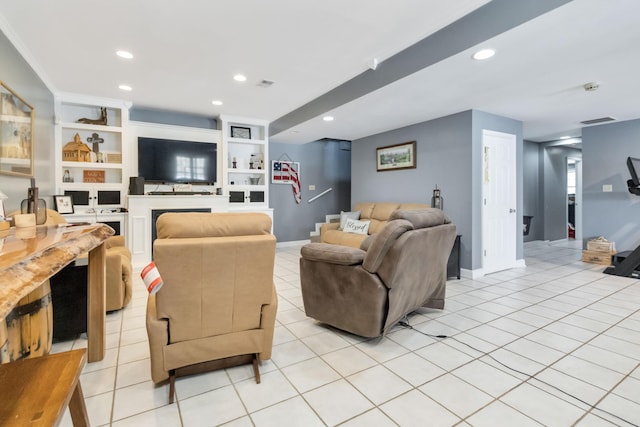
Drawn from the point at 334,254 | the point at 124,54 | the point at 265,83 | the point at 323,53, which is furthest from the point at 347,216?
the point at 124,54

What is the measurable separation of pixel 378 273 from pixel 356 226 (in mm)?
3264

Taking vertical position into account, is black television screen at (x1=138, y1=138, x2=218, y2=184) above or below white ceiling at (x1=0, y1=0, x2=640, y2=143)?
below

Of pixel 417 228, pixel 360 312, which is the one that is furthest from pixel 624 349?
pixel 360 312

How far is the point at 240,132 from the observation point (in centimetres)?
568

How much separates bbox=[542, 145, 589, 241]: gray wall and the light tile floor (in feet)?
14.9

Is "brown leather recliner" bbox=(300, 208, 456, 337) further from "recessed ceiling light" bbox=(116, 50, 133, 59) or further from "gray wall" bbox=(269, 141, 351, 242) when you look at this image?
"gray wall" bbox=(269, 141, 351, 242)

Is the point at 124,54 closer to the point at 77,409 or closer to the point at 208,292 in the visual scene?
the point at 208,292

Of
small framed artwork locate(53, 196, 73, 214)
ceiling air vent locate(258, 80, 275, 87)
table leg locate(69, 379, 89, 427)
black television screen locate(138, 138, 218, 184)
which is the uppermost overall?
ceiling air vent locate(258, 80, 275, 87)

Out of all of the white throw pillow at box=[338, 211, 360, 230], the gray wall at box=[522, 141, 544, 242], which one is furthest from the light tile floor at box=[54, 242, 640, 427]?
the gray wall at box=[522, 141, 544, 242]

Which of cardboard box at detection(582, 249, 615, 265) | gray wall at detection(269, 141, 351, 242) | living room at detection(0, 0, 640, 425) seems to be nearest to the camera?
living room at detection(0, 0, 640, 425)

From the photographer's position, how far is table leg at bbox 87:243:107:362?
2.00m

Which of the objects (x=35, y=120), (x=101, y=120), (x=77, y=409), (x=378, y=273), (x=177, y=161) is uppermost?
(x=101, y=120)

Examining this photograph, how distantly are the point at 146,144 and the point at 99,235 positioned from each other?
3872 millimetres

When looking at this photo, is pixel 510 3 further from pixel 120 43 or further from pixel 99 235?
pixel 120 43
